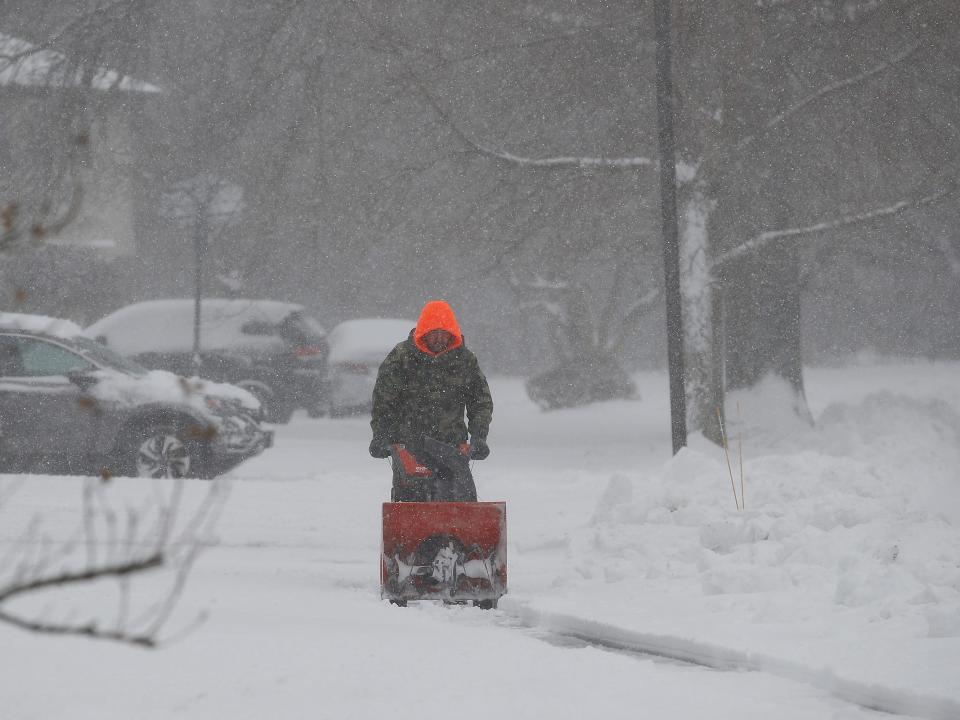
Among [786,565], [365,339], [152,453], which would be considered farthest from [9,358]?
[365,339]

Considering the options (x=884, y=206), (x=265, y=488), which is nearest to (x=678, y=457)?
(x=265, y=488)

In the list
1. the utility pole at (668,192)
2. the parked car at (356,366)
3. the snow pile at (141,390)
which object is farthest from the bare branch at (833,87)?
the parked car at (356,366)

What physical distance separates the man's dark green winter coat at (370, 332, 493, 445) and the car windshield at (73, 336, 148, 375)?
6362mm

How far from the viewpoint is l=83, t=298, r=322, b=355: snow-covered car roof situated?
797 inches

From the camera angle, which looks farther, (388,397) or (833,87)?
(833,87)

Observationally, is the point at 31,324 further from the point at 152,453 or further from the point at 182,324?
the point at 182,324

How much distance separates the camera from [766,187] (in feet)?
54.3

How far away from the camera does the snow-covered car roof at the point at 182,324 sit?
2023 cm

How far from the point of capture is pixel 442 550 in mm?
7492

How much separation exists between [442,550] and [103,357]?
7240 millimetres

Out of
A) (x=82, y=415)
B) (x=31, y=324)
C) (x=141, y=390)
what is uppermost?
Result: (x=31, y=324)

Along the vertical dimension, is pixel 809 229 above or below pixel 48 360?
above

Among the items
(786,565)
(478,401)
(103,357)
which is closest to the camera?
(786,565)

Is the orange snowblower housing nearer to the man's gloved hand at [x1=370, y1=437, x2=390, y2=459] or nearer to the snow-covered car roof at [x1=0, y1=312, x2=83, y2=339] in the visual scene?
the man's gloved hand at [x1=370, y1=437, x2=390, y2=459]
